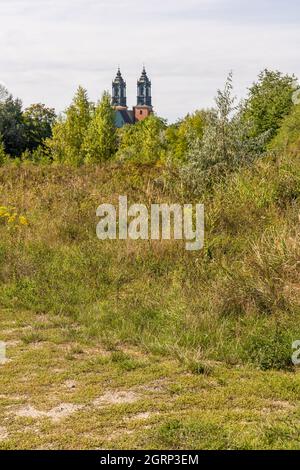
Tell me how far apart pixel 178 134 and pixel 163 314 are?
1074 inches

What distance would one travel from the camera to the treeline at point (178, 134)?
11242mm

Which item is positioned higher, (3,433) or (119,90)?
(119,90)

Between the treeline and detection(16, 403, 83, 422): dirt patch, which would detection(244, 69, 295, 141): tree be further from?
detection(16, 403, 83, 422): dirt patch

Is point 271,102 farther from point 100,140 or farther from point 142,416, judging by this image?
point 142,416

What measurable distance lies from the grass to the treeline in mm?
963

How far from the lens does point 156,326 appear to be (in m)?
5.78

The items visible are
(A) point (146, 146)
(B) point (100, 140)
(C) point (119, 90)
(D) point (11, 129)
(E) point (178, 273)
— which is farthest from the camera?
(C) point (119, 90)

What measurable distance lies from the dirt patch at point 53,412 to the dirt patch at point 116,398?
0.17m

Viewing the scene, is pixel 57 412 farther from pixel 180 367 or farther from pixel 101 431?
pixel 180 367

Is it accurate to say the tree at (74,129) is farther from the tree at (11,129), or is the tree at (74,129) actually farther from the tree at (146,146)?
the tree at (11,129)

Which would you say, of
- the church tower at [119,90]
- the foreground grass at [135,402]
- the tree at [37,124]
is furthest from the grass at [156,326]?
the church tower at [119,90]

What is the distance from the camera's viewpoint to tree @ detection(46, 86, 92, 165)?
32.7 m

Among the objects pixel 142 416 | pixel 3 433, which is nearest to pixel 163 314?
pixel 142 416

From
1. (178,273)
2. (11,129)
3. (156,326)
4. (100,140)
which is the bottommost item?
(156,326)
